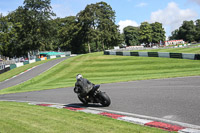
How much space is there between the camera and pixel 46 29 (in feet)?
236

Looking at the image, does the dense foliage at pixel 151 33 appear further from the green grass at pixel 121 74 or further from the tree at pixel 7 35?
the green grass at pixel 121 74

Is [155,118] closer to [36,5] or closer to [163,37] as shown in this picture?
[36,5]

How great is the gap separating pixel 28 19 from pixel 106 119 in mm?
68283

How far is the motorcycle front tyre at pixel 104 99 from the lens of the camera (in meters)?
→ 9.57

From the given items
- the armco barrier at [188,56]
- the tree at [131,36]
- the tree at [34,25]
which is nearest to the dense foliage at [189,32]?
the tree at [131,36]

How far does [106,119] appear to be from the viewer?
7.47m

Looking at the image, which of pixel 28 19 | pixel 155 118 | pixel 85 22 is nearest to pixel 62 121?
pixel 155 118

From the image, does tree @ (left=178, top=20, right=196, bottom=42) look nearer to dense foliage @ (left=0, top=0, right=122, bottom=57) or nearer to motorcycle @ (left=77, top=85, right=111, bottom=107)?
dense foliage @ (left=0, top=0, right=122, bottom=57)

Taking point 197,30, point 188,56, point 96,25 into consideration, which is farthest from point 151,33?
point 188,56

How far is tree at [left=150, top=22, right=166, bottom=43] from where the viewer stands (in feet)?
431

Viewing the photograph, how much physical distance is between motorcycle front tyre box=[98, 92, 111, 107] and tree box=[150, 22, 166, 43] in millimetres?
124650

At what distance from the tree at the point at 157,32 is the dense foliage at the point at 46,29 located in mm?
49977

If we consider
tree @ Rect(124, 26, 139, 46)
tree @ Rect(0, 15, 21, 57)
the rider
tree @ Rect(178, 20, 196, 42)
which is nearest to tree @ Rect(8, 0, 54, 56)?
tree @ Rect(0, 15, 21, 57)

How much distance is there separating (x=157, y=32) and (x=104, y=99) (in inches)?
5121
